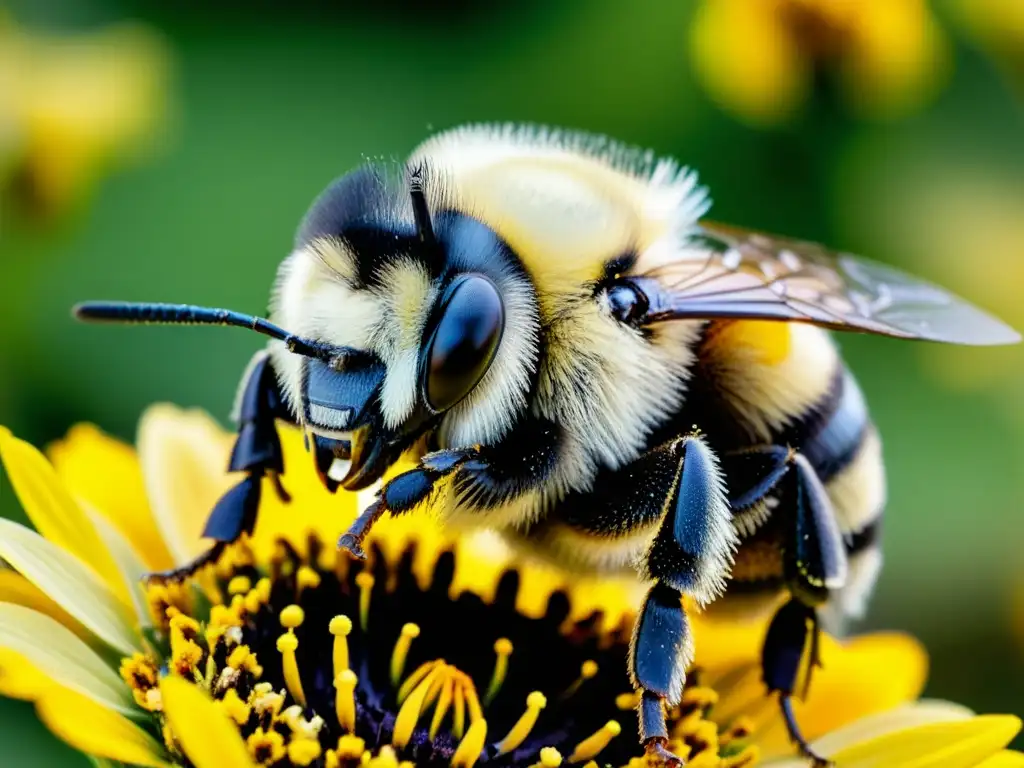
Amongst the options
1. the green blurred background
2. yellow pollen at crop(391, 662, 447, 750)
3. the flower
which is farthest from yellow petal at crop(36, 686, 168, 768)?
the green blurred background

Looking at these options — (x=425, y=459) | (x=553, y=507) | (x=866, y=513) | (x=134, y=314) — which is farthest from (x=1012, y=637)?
(x=134, y=314)

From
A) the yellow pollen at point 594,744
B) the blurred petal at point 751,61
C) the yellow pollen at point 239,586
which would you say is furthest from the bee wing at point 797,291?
the blurred petal at point 751,61

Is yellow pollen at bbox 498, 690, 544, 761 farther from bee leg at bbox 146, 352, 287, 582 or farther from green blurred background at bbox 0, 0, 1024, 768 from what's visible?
green blurred background at bbox 0, 0, 1024, 768

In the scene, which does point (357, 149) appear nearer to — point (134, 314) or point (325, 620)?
point (325, 620)

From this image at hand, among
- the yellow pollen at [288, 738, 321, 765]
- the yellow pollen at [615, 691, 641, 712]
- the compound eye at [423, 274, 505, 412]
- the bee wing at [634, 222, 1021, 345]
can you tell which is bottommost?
the yellow pollen at [615, 691, 641, 712]

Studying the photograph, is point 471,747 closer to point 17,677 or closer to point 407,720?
point 407,720
